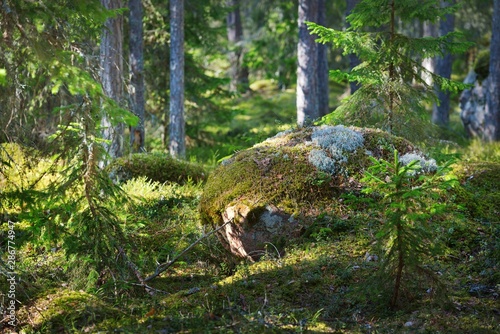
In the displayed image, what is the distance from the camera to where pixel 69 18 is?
4.70m

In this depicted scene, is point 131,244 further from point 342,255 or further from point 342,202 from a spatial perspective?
point 342,202

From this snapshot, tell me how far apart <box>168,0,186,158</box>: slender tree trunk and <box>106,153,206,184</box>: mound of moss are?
3.60 meters

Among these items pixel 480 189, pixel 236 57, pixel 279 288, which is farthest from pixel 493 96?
pixel 236 57

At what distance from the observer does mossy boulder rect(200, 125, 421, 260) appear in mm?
5625

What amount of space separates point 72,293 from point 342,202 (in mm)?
3293

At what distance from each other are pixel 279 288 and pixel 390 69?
15.4 feet

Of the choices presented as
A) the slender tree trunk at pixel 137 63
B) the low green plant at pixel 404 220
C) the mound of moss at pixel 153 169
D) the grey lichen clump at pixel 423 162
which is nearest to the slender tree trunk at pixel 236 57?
the slender tree trunk at pixel 137 63

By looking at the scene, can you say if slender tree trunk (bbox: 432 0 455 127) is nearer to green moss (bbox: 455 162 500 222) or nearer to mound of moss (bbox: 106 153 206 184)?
green moss (bbox: 455 162 500 222)

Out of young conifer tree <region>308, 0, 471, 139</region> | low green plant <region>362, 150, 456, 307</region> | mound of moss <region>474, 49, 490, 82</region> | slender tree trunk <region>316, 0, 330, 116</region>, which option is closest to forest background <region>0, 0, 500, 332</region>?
young conifer tree <region>308, 0, 471, 139</region>

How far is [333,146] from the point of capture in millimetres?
6215

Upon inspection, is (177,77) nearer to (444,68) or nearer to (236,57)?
(444,68)

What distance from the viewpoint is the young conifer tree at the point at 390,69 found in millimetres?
7480

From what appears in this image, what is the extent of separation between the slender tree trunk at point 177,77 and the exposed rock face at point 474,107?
9.94m

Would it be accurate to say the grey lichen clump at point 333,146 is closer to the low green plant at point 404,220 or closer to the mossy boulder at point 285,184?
the mossy boulder at point 285,184
